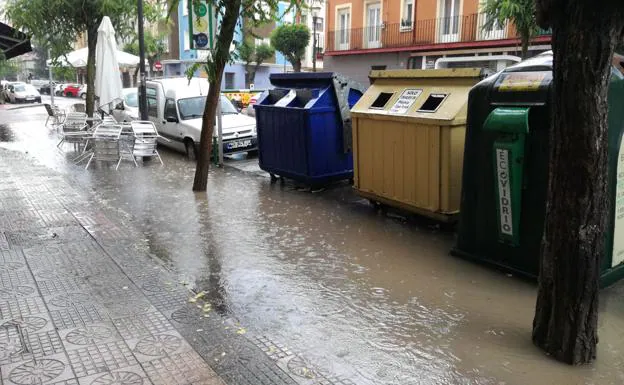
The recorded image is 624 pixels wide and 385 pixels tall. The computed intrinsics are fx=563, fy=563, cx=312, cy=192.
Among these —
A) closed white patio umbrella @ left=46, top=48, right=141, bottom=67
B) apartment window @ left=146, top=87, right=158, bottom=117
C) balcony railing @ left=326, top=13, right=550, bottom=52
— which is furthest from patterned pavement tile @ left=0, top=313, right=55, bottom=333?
balcony railing @ left=326, top=13, right=550, bottom=52

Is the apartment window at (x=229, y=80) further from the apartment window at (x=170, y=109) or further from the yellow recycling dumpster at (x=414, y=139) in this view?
the yellow recycling dumpster at (x=414, y=139)

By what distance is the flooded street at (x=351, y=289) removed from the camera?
3.53m

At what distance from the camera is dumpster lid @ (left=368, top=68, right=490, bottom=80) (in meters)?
6.04

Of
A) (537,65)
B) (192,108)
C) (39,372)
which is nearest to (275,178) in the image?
(192,108)

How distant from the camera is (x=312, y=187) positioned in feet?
29.8

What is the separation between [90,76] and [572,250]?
14800 mm

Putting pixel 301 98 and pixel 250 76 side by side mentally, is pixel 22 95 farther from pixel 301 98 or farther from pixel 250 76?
pixel 301 98

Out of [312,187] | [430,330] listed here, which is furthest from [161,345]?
[312,187]

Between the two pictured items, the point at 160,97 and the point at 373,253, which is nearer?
the point at 373,253

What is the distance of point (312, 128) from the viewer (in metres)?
8.37

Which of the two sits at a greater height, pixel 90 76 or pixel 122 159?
pixel 90 76

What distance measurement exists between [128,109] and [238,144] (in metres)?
5.41

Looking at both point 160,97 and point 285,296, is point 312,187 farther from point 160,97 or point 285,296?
point 160,97

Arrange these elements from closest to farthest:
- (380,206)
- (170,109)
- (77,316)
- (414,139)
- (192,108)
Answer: (77,316) < (414,139) < (380,206) < (192,108) < (170,109)
